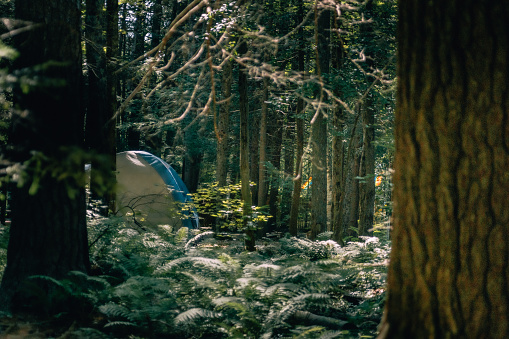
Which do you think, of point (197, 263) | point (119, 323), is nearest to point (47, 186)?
point (119, 323)

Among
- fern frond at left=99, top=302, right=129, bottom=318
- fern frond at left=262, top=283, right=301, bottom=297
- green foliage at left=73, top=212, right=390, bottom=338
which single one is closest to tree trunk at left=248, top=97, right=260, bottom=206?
green foliage at left=73, top=212, right=390, bottom=338

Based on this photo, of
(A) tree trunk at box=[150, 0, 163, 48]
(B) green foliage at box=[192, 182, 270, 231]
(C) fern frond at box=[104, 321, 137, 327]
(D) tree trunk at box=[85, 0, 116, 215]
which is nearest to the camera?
(C) fern frond at box=[104, 321, 137, 327]

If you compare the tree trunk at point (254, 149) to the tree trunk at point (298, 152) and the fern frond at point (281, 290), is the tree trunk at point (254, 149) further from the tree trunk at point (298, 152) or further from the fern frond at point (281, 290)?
the fern frond at point (281, 290)

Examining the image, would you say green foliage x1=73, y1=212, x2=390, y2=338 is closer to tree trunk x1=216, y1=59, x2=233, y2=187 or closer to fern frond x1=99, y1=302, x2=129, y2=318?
fern frond x1=99, y1=302, x2=129, y2=318

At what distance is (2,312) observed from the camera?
443 cm

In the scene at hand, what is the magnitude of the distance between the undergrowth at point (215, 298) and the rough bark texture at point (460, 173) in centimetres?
165

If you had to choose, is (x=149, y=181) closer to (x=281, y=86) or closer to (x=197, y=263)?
(x=281, y=86)

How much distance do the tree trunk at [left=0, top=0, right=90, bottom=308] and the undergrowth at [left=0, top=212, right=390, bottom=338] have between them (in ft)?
1.04

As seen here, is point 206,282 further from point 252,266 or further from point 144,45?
point 144,45

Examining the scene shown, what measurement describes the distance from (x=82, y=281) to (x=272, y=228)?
62.7ft

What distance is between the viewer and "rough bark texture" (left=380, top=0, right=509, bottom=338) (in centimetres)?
227

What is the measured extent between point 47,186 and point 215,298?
2447mm

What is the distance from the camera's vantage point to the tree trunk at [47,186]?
15.5ft

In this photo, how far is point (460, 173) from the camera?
2301 mm
